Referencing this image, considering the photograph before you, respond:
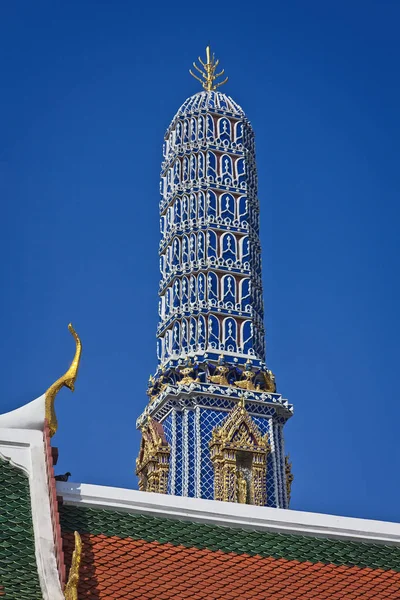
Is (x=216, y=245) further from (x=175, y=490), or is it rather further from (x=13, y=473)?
(x=13, y=473)

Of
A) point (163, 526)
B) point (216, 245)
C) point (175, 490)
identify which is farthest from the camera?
point (216, 245)

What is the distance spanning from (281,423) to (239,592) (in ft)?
56.5

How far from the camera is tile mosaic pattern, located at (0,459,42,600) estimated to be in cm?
1170

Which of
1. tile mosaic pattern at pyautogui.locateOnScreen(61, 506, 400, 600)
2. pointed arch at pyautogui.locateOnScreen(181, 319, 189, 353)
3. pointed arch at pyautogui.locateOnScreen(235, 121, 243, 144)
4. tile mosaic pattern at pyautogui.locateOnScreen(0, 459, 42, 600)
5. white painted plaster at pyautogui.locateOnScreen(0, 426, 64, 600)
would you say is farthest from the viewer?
pointed arch at pyautogui.locateOnScreen(235, 121, 243, 144)

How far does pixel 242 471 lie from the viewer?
2828cm

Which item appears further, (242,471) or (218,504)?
(242,471)

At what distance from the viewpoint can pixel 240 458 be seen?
28344 millimetres

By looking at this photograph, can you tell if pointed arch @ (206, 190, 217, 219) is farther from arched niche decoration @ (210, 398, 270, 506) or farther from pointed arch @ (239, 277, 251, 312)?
arched niche decoration @ (210, 398, 270, 506)

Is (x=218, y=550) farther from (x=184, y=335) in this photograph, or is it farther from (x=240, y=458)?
(x=184, y=335)

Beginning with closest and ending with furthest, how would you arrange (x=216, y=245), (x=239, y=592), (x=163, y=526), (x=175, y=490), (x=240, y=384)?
(x=239, y=592) → (x=163, y=526) → (x=175, y=490) → (x=240, y=384) → (x=216, y=245)

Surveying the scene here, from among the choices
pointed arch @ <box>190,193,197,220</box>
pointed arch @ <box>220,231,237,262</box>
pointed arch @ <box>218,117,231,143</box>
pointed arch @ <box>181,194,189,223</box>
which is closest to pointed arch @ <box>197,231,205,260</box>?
pointed arch @ <box>220,231,237,262</box>

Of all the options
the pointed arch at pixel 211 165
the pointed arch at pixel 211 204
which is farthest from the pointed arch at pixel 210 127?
the pointed arch at pixel 211 204

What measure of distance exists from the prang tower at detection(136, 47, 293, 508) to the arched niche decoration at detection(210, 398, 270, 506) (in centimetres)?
3

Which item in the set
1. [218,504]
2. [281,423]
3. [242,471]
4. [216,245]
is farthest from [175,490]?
[218,504]
